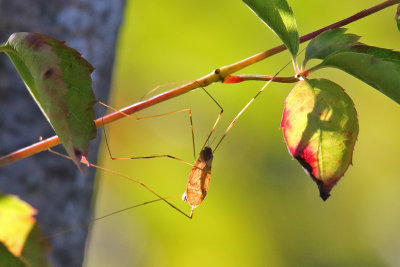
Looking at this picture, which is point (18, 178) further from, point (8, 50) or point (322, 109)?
point (322, 109)

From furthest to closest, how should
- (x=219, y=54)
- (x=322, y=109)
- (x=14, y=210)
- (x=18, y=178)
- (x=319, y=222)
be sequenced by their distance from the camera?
(x=319, y=222)
(x=219, y=54)
(x=18, y=178)
(x=14, y=210)
(x=322, y=109)

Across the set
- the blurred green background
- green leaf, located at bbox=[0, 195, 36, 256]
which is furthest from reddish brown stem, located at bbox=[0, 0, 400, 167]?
the blurred green background

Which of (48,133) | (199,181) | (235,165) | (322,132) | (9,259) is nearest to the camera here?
(322,132)

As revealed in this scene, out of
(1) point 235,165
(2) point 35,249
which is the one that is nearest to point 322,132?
(2) point 35,249

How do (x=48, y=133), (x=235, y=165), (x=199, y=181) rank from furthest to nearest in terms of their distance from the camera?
1. (x=235, y=165)
2. (x=48, y=133)
3. (x=199, y=181)

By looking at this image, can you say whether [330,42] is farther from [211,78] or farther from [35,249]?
[35,249]

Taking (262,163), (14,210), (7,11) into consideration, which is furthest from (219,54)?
(14,210)

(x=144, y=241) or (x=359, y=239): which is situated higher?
(x=359, y=239)
